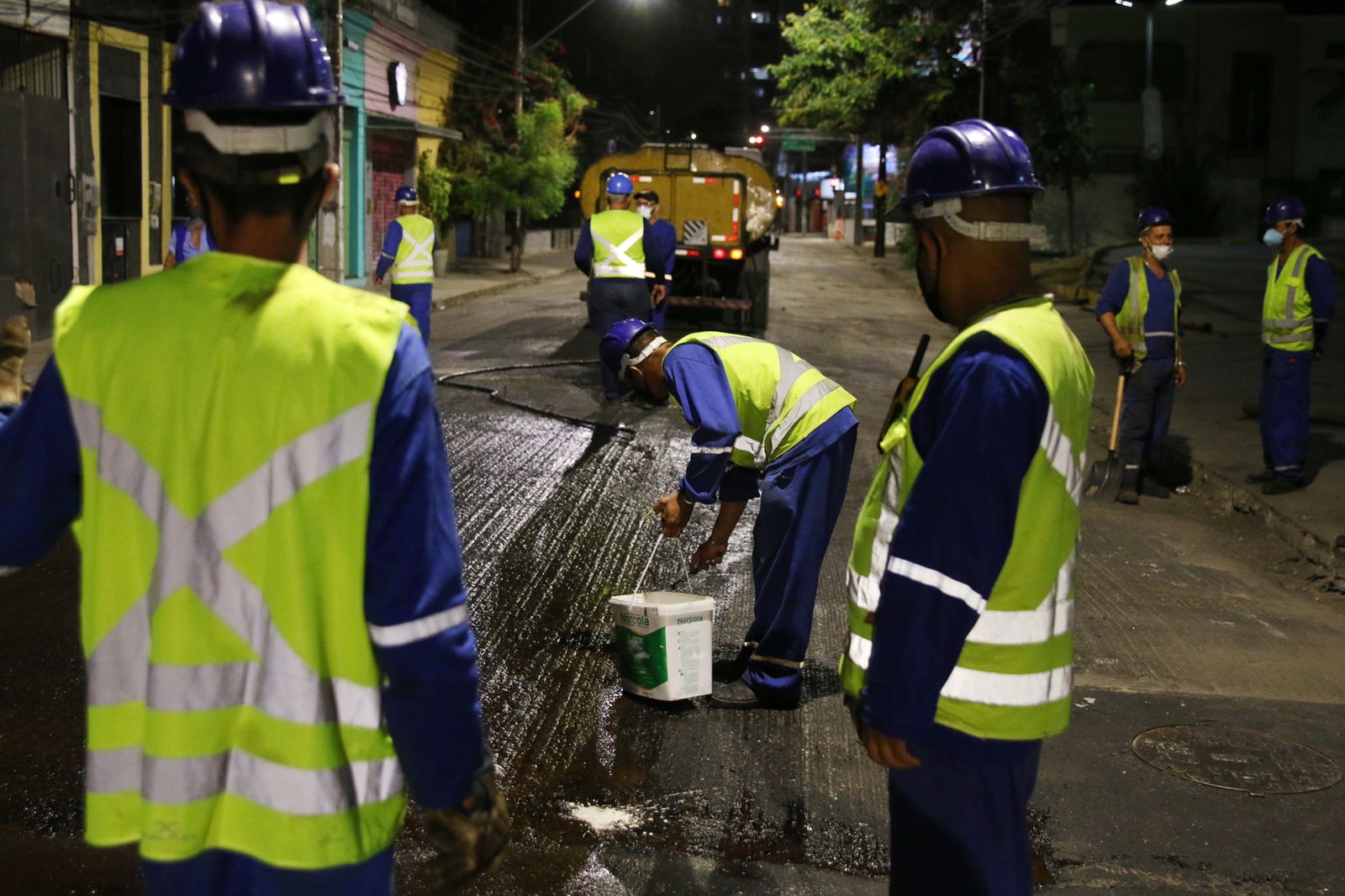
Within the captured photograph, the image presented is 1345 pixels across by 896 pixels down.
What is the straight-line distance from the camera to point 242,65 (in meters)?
2.09

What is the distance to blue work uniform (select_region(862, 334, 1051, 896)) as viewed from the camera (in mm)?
2529

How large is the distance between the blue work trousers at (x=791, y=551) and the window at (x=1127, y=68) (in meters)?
41.5

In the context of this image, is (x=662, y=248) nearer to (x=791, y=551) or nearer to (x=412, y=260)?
(x=412, y=260)

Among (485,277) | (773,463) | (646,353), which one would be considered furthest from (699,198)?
(773,463)

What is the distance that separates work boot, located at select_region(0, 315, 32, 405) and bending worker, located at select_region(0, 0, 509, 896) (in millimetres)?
440

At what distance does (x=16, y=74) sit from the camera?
16094mm

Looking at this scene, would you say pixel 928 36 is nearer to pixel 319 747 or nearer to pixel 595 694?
pixel 595 694

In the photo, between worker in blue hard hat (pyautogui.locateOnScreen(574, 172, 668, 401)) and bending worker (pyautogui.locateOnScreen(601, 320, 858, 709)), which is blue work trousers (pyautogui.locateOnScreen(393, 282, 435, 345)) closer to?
worker in blue hard hat (pyautogui.locateOnScreen(574, 172, 668, 401))

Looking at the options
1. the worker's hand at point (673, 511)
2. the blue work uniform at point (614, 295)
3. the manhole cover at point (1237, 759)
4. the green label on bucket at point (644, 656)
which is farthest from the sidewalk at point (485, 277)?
the manhole cover at point (1237, 759)

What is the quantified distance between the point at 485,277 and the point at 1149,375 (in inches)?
897

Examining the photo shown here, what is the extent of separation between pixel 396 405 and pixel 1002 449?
3.63 ft

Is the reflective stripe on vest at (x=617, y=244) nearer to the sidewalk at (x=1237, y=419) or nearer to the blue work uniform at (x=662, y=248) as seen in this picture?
the blue work uniform at (x=662, y=248)

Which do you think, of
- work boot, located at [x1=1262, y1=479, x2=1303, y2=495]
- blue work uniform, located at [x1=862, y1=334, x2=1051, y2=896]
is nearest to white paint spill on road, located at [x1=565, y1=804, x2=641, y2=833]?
blue work uniform, located at [x1=862, y1=334, x2=1051, y2=896]

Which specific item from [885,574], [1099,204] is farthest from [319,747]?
[1099,204]
